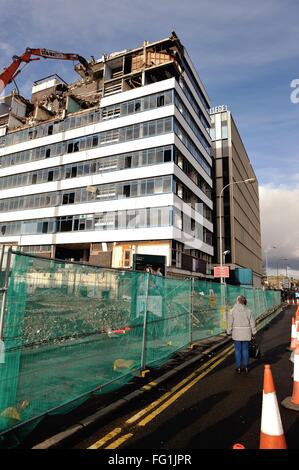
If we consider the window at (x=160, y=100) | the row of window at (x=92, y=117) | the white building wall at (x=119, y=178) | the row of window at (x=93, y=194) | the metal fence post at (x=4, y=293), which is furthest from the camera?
the row of window at (x=92, y=117)

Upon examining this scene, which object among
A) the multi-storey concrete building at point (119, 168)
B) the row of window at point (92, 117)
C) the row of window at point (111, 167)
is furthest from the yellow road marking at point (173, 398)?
the row of window at point (92, 117)

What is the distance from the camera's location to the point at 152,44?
37469mm

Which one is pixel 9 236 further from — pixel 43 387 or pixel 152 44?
Result: pixel 43 387

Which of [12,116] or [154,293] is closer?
[154,293]

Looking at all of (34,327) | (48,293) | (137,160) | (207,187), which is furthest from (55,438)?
(207,187)

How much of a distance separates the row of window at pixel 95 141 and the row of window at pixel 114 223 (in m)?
8.23

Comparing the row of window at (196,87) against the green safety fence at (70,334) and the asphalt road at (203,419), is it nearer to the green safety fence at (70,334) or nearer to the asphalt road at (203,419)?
the green safety fence at (70,334)

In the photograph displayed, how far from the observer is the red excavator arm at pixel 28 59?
40.0m

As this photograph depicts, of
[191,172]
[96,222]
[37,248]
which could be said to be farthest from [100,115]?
[37,248]

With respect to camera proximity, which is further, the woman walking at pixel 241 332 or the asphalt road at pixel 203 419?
the woman walking at pixel 241 332

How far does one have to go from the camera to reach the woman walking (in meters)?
7.66

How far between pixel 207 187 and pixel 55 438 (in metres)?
44.3

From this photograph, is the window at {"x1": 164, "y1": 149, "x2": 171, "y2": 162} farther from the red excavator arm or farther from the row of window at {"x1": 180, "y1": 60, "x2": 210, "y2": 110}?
the red excavator arm

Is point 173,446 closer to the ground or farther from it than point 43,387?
closer to the ground
